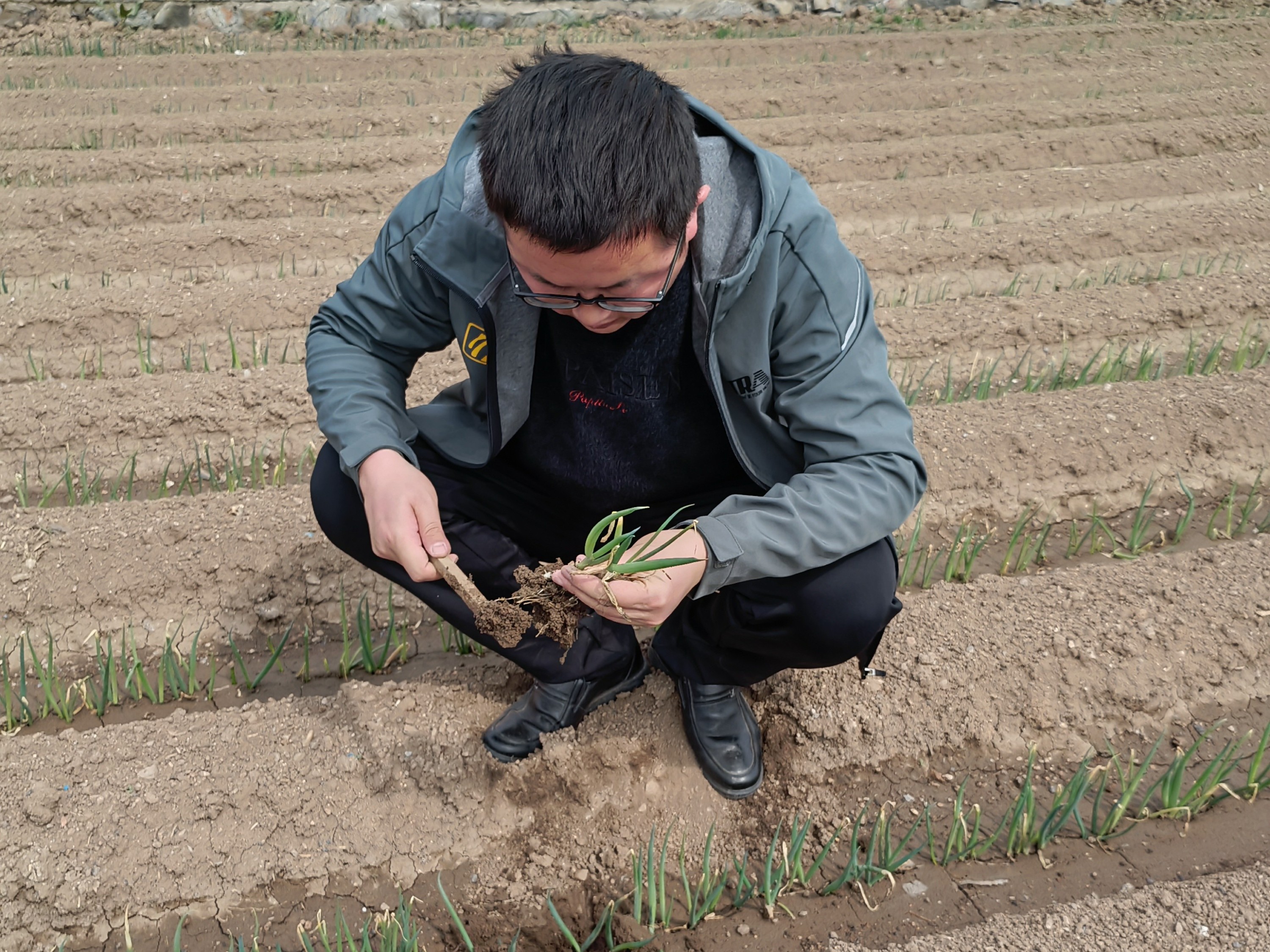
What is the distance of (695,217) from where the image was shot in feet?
5.03

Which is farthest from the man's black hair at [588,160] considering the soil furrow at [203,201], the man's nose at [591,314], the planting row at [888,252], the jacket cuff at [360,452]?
the soil furrow at [203,201]

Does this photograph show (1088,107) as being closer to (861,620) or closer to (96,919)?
(861,620)

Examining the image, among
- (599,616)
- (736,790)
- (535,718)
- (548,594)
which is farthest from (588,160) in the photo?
(736,790)

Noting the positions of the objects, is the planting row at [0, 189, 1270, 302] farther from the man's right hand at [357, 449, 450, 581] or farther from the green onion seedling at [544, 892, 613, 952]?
the green onion seedling at [544, 892, 613, 952]

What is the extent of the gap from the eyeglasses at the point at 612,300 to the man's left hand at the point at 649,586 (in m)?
0.33

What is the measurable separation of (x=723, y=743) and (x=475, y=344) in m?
0.93

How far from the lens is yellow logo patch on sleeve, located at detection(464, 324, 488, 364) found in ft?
5.90

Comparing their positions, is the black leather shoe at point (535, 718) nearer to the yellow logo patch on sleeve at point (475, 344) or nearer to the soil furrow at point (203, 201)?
the yellow logo patch on sleeve at point (475, 344)

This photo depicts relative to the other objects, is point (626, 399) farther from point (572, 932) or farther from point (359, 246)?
point (359, 246)

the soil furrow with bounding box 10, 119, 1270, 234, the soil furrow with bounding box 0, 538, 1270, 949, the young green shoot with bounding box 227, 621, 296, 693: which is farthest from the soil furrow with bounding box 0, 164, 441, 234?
the soil furrow with bounding box 0, 538, 1270, 949

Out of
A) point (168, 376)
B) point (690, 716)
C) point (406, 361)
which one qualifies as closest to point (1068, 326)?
point (690, 716)

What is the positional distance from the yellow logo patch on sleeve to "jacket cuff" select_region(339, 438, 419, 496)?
0.20 m

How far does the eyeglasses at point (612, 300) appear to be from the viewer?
1500 mm

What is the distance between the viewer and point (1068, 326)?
3855 millimetres
